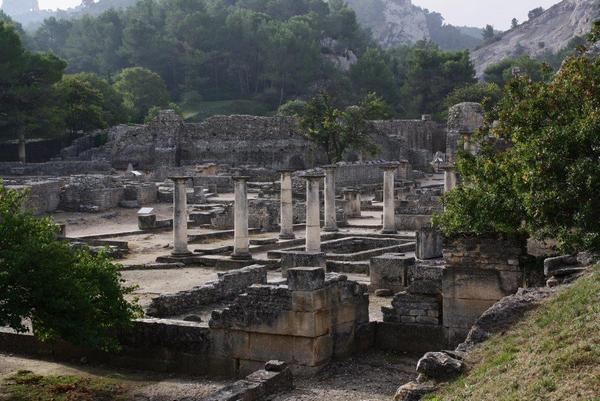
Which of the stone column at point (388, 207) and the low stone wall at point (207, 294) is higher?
the stone column at point (388, 207)

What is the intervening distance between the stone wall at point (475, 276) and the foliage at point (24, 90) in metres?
45.5

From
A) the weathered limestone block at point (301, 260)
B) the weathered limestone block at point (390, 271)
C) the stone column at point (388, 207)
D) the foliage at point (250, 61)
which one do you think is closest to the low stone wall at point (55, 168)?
the foliage at point (250, 61)

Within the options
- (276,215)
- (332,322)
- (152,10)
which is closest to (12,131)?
(276,215)

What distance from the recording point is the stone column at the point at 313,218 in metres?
25.5

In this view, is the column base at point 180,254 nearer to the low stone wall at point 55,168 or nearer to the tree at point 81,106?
the low stone wall at point 55,168

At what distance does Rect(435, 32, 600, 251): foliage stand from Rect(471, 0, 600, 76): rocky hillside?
13707 centimetres

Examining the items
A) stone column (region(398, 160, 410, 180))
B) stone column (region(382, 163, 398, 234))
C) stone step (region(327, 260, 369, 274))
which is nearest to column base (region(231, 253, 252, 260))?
stone step (region(327, 260, 369, 274))

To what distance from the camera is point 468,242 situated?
15.4 metres

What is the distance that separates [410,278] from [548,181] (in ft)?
20.6

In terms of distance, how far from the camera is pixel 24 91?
57.0 metres

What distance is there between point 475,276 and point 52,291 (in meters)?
6.61

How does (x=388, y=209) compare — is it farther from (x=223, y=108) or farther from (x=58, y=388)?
(x=223, y=108)

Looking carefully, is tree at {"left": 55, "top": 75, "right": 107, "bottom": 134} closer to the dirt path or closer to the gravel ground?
the dirt path

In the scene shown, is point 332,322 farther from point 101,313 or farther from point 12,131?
point 12,131
